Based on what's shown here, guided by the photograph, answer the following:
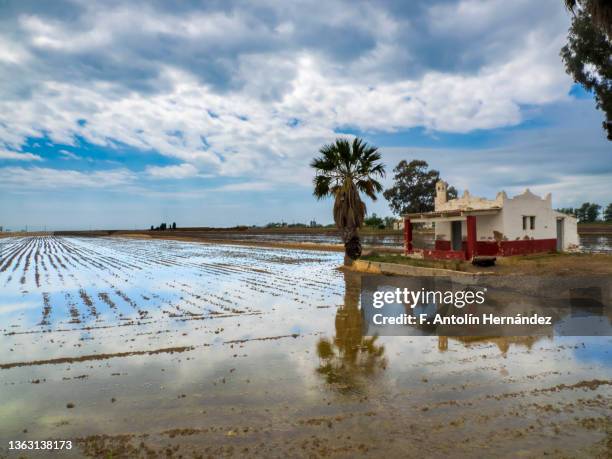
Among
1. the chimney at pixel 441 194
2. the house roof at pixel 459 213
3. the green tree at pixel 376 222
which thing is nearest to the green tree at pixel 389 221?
the green tree at pixel 376 222

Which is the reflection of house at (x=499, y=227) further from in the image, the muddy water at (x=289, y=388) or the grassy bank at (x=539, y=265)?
the muddy water at (x=289, y=388)

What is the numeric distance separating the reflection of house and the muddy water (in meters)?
13.5

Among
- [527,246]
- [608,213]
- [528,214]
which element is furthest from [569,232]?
[608,213]

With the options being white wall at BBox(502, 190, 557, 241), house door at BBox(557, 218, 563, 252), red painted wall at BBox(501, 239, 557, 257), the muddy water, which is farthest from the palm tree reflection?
house door at BBox(557, 218, 563, 252)

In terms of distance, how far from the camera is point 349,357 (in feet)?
27.7

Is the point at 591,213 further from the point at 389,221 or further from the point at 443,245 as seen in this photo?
the point at 443,245

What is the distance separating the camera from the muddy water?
5.05 m

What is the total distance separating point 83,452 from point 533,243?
986 inches

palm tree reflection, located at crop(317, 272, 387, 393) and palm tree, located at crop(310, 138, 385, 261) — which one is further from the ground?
palm tree, located at crop(310, 138, 385, 261)

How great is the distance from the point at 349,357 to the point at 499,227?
1802 centimetres

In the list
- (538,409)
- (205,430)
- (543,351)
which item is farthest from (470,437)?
(543,351)

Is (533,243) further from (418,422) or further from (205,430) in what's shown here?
(205,430)

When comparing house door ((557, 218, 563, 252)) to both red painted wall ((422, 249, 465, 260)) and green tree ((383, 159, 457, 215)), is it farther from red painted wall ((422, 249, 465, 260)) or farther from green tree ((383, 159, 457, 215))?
green tree ((383, 159, 457, 215))

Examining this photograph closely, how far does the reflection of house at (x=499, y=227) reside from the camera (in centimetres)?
2322
